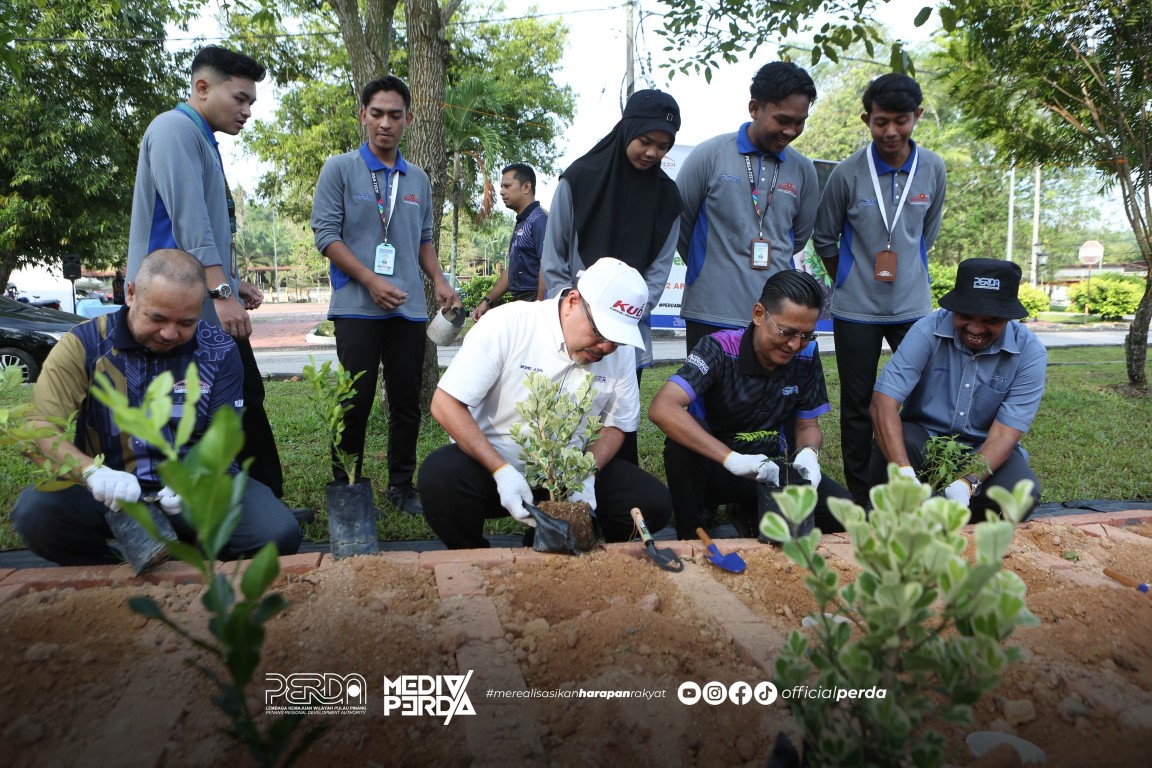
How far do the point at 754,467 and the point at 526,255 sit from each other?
309 centimetres

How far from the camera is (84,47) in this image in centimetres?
1388

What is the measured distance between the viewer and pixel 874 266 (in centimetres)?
365

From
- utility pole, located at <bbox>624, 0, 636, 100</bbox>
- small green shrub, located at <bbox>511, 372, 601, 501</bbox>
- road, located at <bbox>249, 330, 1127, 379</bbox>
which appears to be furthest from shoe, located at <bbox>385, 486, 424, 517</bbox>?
utility pole, located at <bbox>624, 0, 636, 100</bbox>

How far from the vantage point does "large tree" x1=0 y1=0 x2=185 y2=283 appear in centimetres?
1337

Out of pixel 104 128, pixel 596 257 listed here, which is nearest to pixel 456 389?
pixel 596 257

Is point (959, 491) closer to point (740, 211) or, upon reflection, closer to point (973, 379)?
point (973, 379)

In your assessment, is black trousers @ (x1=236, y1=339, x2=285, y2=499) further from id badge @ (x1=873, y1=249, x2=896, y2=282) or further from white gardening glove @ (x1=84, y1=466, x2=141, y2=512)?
id badge @ (x1=873, y1=249, x2=896, y2=282)

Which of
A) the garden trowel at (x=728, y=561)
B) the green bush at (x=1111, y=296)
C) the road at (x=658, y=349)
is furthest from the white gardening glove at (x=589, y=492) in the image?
the green bush at (x=1111, y=296)

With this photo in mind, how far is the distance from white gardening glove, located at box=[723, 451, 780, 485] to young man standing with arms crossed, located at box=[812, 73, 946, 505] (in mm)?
1052

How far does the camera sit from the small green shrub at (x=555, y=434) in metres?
2.23

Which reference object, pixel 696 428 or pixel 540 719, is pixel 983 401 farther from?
pixel 540 719

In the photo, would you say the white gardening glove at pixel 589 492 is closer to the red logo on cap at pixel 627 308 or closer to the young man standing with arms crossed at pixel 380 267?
the red logo on cap at pixel 627 308

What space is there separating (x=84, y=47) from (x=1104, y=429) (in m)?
16.2

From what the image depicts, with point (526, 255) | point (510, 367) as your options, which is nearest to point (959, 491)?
point (510, 367)
